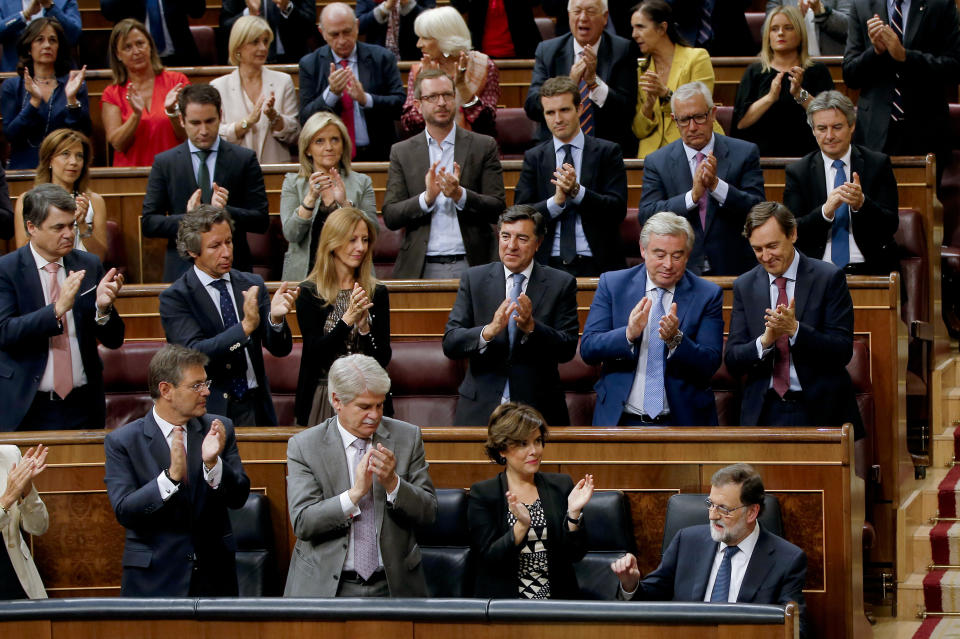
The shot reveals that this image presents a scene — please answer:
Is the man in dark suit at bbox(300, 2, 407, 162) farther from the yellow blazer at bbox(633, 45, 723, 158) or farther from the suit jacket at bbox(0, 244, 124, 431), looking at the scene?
the suit jacket at bbox(0, 244, 124, 431)

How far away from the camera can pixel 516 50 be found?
5.93 metres

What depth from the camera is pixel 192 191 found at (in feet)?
Result: 14.8

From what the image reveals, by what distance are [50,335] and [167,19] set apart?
2620 millimetres

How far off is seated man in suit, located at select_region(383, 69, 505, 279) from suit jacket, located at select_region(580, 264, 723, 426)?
2.63 feet

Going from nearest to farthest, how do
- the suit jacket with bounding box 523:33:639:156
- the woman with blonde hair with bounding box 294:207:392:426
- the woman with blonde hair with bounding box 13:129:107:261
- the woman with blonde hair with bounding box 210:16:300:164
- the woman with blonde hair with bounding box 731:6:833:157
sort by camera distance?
the woman with blonde hair with bounding box 294:207:392:426
the woman with blonde hair with bounding box 13:129:107:261
the woman with blonde hair with bounding box 731:6:833:157
the suit jacket with bounding box 523:33:639:156
the woman with blonde hair with bounding box 210:16:300:164

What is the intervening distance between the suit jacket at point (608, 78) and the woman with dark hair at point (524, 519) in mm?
1966

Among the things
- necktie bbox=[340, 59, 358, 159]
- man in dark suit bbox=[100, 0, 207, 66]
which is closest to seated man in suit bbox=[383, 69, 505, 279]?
necktie bbox=[340, 59, 358, 159]

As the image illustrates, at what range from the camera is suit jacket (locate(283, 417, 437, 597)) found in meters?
2.99

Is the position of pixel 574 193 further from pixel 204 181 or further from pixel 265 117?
pixel 265 117

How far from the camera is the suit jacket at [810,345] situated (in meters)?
3.64

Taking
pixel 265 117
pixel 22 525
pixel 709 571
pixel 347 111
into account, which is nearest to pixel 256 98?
pixel 265 117

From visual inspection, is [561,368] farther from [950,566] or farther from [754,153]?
[950,566]

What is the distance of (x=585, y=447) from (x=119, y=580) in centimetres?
119

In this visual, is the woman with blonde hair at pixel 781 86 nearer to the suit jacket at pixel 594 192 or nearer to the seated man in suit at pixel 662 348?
the suit jacket at pixel 594 192
